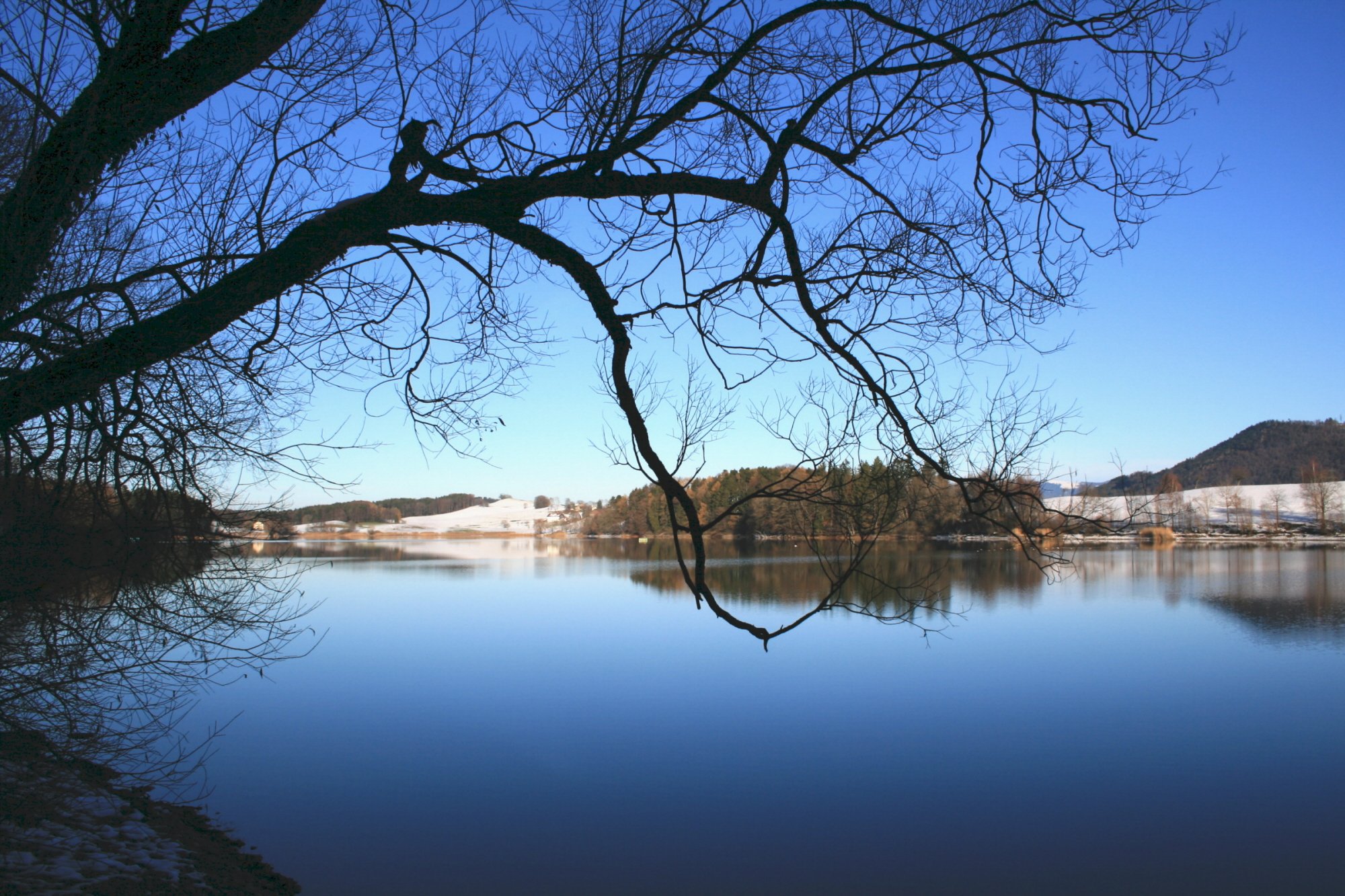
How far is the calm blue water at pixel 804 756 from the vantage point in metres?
5.89

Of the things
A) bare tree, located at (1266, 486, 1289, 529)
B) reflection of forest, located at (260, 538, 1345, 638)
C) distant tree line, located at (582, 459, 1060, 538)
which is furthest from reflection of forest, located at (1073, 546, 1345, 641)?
bare tree, located at (1266, 486, 1289, 529)

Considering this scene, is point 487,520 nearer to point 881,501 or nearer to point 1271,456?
point 1271,456

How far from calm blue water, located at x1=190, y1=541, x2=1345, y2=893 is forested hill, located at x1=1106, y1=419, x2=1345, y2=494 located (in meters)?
47.9

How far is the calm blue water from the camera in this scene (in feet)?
19.3

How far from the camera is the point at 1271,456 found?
5931cm

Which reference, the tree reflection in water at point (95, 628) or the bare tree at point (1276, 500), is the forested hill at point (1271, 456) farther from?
the tree reflection in water at point (95, 628)

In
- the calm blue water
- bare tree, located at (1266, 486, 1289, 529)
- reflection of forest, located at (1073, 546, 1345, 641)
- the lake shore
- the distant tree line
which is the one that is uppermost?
the distant tree line

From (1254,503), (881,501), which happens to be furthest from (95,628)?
(1254,503)

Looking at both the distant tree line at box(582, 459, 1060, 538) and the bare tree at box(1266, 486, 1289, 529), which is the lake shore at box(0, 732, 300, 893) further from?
the bare tree at box(1266, 486, 1289, 529)

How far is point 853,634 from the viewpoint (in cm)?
1386

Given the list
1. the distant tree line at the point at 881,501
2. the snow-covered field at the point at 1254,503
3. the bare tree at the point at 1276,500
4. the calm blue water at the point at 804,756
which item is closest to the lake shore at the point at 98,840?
the calm blue water at the point at 804,756

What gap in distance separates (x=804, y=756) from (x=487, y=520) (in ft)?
266

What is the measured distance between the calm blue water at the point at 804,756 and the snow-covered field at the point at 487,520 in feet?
170

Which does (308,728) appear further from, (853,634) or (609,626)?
(853,634)
